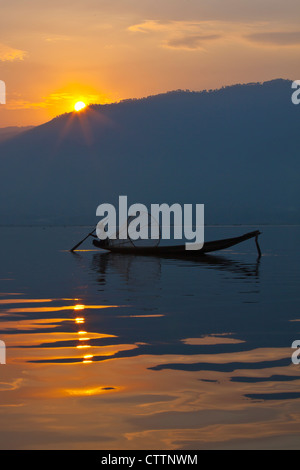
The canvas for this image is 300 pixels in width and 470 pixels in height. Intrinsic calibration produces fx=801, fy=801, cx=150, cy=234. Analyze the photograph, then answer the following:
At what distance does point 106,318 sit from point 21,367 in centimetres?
1026

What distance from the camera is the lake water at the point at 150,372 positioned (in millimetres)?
13180

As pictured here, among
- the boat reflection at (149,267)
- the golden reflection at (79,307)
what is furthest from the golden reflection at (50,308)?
the boat reflection at (149,267)

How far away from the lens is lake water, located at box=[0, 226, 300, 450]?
13.2 m

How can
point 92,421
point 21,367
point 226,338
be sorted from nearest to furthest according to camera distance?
1. point 92,421
2. point 21,367
3. point 226,338

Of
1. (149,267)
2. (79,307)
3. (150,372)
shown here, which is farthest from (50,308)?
(149,267)

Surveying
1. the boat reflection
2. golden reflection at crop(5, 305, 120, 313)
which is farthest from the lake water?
the boat reflection

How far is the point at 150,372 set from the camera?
1802 cm

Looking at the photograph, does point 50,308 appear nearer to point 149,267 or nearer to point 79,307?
point 79,307

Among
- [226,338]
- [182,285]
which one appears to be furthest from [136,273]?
[226,338]

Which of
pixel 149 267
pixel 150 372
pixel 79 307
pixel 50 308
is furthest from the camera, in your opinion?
pixel 149 267

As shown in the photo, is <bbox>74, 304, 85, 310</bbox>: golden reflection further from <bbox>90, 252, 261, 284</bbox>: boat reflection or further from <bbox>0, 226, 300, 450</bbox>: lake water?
<bbox>90, 252, 261, 284</bbox>: boat reflection

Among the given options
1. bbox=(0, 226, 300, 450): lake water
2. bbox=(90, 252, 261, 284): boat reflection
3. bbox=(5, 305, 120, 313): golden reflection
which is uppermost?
bbox=(90, 252, 261, 284): boat reflection

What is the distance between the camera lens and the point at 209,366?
18.8 m
